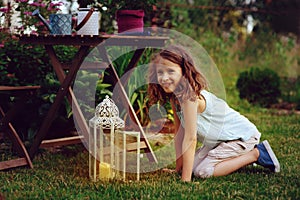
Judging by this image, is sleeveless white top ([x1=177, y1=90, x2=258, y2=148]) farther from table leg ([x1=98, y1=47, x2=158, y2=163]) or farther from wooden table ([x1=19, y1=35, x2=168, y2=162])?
wooden table ([x1=19, y1=35, x2=168, y2=162])

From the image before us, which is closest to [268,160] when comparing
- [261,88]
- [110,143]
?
[110,143]

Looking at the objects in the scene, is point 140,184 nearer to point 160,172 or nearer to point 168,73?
point 160,172

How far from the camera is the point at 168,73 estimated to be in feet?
10.9

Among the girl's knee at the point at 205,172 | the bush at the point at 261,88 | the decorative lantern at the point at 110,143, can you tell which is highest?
the decorative lantern at the point at 110,143

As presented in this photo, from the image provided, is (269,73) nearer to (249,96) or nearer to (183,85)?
(249,96)

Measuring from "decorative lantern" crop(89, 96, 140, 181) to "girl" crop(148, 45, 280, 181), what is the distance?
355 mm

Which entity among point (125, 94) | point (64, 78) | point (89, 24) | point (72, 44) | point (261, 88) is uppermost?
point (89, 24)

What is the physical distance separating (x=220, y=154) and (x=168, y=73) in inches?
27.4

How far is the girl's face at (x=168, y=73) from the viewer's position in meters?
3.30

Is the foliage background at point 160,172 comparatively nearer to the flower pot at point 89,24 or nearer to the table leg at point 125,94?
the table leg at point 125,94

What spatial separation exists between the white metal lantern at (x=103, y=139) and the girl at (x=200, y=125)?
40cm

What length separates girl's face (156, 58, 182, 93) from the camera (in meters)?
Answer: 3.30

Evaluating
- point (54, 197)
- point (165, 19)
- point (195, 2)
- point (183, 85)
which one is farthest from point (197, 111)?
point (195, 2)

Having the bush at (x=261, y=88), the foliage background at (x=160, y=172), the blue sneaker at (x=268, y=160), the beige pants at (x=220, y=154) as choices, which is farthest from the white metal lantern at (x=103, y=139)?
the bush at (x=261, y=88)
